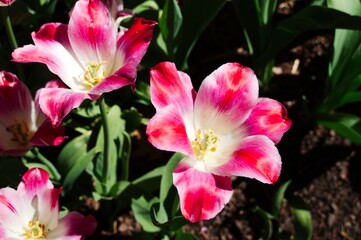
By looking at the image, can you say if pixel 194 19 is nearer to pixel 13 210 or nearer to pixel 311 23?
pixel 311 23

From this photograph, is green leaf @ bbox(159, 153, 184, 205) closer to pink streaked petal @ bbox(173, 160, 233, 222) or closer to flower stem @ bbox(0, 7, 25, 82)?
pink streaked petal @ bbox(173, 160, 233, 222)

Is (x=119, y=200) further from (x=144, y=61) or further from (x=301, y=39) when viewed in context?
(x=301, y=39)

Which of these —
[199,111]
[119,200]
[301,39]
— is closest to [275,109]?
[199,111]

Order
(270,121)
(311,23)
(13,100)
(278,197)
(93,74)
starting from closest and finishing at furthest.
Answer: (270,121) → (93,74) → (13,100) → (311,23) → (278,197)

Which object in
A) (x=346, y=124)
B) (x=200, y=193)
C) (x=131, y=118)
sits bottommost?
(x=346, y=124)

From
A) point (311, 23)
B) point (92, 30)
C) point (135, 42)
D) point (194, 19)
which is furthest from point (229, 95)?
point (194, 19)
